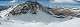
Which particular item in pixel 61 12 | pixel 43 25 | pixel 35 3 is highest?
pixel 35 3

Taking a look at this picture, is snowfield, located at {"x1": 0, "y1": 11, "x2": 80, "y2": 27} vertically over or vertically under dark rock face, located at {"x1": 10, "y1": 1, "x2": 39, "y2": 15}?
under

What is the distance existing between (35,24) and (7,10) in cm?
39

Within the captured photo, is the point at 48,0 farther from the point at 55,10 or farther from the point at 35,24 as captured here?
the point at 35,24

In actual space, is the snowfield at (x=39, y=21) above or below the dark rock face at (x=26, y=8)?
below

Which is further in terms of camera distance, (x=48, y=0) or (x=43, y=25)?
A: (x=48, y=0)

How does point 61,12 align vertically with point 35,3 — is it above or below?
below

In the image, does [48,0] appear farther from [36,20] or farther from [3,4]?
[3,4]

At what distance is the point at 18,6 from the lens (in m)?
1.83

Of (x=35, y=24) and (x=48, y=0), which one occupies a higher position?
(x=48, y=0)

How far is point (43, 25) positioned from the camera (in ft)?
5.70

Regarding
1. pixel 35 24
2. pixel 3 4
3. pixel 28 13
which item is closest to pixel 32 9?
pixel 28 13

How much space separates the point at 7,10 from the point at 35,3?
356mm

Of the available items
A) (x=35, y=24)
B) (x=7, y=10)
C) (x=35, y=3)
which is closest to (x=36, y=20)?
(x=35, y=24)

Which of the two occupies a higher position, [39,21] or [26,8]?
[26,8]
